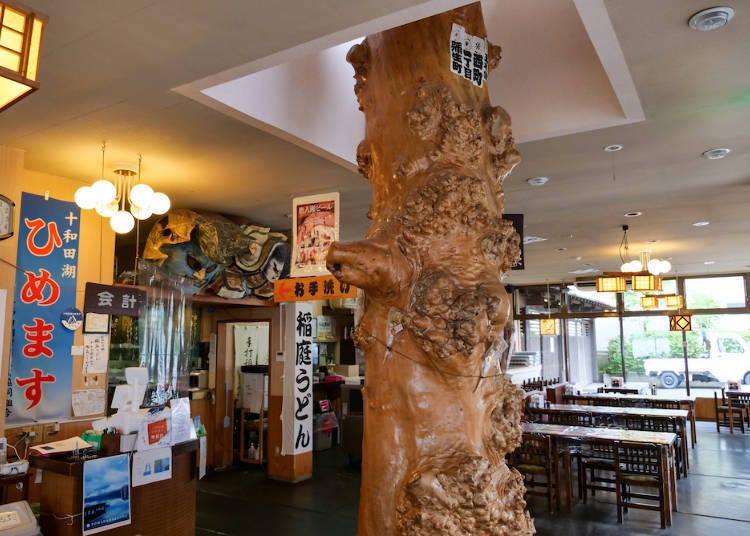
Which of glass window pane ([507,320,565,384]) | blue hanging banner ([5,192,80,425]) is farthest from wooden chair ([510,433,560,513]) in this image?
glass window pane ([507,320,565,384])

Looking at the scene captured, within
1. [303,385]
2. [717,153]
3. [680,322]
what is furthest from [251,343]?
[680,322]

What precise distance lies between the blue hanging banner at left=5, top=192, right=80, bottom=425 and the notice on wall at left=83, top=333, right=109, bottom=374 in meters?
0.16

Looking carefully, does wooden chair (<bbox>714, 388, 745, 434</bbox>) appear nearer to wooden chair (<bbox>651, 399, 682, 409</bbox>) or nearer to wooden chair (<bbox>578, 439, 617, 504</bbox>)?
wooden chair (<bbox>651, 399, 682, 409</bbox>)

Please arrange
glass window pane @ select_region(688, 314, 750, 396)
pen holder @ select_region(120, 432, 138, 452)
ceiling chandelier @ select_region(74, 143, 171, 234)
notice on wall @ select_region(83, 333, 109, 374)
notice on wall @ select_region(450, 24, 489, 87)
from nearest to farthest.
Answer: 1. notice on wall @ select_region(450, 24, 489, 87)
2. pen holder @ select_region(120, 432, 138, 452)
3. ceiling chandelier @ select_region(74, 143, 171, 234)
4. notice on wall @ select_region(83, 333, 109, 374)
5. glass window pane @ select_region(688, 314, 750, 396)

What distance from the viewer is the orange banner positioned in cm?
571

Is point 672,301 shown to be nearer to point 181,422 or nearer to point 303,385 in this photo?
point 303,385

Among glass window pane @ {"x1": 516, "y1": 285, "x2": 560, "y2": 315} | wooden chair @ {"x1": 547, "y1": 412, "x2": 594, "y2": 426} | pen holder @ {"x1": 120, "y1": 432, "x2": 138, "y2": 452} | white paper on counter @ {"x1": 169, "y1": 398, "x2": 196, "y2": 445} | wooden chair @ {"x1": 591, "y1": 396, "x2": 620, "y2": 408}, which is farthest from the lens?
glass window pane @ {"x1": 516, "y1": 285, "x2": 560, "y2": 315}

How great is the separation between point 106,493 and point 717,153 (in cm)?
583

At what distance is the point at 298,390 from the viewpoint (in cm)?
797

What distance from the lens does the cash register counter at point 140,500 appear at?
3795 mm

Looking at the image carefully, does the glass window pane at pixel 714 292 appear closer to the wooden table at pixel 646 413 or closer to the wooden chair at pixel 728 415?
the wooden chair at pixel 728 415

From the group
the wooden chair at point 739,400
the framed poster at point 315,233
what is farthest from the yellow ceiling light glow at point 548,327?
the framed poster at point 315,233

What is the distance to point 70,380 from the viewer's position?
18.0 ft

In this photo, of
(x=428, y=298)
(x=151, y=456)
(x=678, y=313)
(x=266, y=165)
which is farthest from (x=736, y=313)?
(x=428, y=298)
